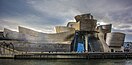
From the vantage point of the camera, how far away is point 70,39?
53.2 m

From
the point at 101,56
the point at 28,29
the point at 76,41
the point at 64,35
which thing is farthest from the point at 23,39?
the point at 101,56

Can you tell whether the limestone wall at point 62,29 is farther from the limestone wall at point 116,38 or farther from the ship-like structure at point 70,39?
the limestone wall at point 116,38

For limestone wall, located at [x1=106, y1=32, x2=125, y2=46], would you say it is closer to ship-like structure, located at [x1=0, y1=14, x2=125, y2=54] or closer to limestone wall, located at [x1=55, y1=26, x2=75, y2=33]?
ship-like structure, located at [x1=0, y1=14, x2=125, y2=54]

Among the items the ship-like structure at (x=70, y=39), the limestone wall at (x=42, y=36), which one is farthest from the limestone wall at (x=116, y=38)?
the limestone wall at (x=42, y=36)

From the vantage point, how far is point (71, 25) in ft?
191

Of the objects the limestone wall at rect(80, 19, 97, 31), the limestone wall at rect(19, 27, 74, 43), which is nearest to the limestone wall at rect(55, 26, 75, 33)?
the limestone wall at rect(19, 27, 74, 43)

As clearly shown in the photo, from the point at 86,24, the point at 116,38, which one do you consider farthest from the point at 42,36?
the point at 116,38

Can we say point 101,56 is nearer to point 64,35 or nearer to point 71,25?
point 64,35

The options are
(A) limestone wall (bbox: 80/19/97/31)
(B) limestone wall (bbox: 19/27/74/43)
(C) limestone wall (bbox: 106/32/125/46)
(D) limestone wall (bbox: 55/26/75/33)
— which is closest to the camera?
(C) limestone wall (bbox: 106/32/125/46)

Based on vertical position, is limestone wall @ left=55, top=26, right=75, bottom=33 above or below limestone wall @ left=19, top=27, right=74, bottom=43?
above

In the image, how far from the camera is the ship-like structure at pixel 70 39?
4628cm

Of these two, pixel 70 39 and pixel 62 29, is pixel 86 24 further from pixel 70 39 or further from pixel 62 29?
pixel 62 29

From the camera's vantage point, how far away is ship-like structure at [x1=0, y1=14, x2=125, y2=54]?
4628 cm

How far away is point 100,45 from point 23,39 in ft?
64.2
